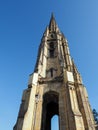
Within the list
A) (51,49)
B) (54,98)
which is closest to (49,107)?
(54,98)

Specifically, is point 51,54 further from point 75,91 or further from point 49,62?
point 75,91

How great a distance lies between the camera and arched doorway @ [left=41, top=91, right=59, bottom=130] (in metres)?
16.0

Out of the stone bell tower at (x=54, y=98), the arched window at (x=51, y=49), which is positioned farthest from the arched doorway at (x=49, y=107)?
the arched window at (x=51, y=49)

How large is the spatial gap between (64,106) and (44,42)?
1387 cm

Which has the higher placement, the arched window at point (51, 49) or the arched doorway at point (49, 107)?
the arched window at point (51, 49)

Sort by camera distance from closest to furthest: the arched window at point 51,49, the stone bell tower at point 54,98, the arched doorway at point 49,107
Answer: the stone bell tower at point 54,98 < the arched doorway at point 49,107 < the arched window at point 51,49

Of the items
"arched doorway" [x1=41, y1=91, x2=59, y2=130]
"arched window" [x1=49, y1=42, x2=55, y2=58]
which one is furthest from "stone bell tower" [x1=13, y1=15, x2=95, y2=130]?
"arched window" [x1=49, y1=42, x2=55, y2=58]

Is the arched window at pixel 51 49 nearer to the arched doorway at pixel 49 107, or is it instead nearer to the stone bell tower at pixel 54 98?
the stone bell tower at pixel 54 98

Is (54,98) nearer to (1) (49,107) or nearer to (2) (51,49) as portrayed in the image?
(1) (49,107)

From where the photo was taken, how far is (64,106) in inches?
559

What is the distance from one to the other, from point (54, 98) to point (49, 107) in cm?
237

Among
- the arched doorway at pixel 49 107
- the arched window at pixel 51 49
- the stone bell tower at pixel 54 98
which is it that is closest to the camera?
the stone bell tower at pixel 54 98

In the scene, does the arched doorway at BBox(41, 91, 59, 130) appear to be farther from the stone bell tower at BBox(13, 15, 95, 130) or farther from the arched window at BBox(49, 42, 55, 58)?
the arched window at BBox(49, 42, 55, 58)

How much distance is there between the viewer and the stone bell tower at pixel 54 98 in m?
12.7
